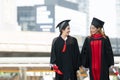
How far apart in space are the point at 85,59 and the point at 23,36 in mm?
46377

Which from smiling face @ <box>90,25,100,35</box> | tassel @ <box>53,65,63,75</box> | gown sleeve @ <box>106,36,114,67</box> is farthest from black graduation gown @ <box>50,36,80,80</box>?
gown sleeve @ <box>106,36,114,67</box>

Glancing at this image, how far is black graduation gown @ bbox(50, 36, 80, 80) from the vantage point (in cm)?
732

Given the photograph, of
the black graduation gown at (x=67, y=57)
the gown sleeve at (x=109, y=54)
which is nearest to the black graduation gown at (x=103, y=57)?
the gown sleeve at (x=109, y=54)

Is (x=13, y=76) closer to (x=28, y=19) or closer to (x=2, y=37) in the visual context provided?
(x=2, y=37)

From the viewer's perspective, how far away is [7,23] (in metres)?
87.2

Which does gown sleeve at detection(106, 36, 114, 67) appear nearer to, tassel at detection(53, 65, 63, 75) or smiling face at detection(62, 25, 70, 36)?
smiling face at detection(62, 25, 70, 36)

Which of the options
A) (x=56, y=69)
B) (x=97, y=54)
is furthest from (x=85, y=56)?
(x=56, y=69)

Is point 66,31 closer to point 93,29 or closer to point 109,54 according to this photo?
point 93,29

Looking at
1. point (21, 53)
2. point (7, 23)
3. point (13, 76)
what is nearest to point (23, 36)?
point (21, 53)

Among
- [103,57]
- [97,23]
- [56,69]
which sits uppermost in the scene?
[97,23]

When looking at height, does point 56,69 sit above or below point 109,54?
below

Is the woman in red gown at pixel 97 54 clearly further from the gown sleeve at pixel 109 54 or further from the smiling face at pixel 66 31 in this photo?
the smiling face at pixel 66 31

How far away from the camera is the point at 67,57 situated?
732 cm

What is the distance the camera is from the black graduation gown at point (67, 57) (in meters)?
7.32
